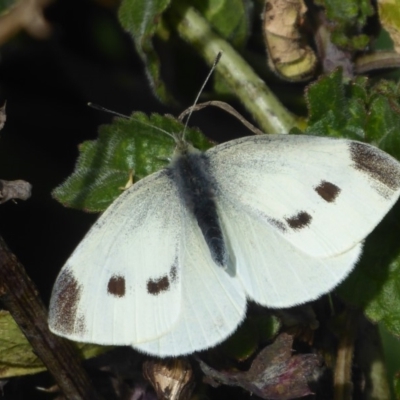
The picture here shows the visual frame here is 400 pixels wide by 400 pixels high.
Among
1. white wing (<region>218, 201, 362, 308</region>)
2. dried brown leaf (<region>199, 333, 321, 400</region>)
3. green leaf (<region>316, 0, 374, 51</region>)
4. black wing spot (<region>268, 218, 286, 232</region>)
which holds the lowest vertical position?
dried brown leaf (<region>199, 333, 321, 400</region>)

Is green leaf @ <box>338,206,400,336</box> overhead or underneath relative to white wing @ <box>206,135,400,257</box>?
underneath

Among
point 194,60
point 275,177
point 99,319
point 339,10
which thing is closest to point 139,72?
point 194,60

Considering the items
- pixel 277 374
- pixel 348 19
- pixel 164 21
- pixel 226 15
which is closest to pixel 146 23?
pixel 164 21

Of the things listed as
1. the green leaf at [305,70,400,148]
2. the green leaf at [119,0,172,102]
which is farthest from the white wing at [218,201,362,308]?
the green leaf at [119,0,172,102]

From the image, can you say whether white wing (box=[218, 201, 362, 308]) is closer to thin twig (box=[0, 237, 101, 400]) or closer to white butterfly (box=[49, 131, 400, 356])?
white butterfly (box=[49, 131, 400, 356])

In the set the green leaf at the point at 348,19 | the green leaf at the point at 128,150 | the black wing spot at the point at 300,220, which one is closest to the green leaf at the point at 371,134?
the green leaf at the point at 348,19

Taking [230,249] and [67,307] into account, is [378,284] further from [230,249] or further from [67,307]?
[67,307]

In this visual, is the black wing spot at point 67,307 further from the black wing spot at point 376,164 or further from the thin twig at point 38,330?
the black wing spot at point 376,164

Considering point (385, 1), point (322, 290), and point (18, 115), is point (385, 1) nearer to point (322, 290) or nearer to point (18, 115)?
point (322, 290)
